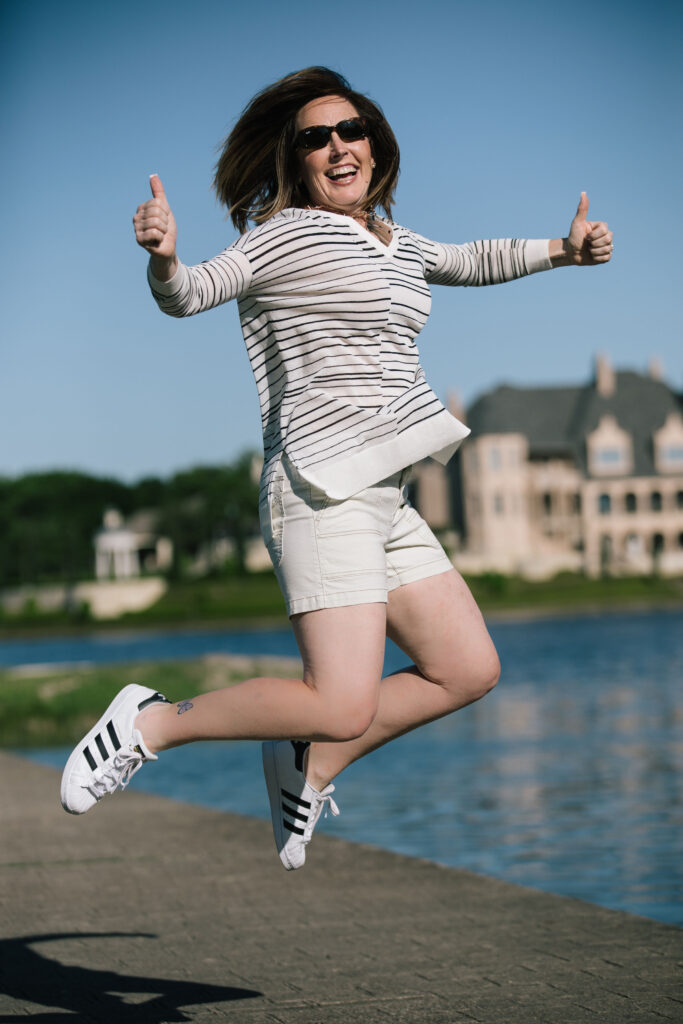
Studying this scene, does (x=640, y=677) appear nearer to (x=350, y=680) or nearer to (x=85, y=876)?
(x=85, y=876)

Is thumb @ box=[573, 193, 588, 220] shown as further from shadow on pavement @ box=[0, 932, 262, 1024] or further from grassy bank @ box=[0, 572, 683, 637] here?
grassy bank @ box=[0, 572, 683, 637]

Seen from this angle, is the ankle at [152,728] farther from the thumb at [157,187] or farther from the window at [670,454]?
the window at [670,454]

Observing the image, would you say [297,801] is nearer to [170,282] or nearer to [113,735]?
[113,735]

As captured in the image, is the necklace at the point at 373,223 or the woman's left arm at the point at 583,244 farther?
the woman's left arm at the point at 583,244

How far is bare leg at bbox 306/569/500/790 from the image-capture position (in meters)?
4.02

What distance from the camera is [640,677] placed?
30.2 meters

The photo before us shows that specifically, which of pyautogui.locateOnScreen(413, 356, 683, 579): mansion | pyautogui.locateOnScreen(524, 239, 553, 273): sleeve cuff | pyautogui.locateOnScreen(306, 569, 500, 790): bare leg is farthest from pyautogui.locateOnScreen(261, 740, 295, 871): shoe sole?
pyautogui.locateOnScreen(413, 356, 683, 579): mansion

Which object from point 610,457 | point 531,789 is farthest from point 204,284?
point 610,457

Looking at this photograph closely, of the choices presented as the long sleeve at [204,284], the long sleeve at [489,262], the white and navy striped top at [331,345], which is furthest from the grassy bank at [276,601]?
the long sleeve at [204,284]

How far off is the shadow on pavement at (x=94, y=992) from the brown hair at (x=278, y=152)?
7.76ft

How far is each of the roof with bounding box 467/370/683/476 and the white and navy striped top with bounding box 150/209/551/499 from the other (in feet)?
285

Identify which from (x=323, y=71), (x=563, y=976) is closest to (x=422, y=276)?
(x=323, y=71)

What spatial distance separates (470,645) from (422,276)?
108cm

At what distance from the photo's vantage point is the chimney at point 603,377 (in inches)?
3669
